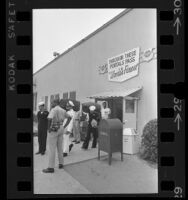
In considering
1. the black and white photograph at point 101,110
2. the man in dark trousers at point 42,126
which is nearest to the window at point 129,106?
the black and white photograph at point 101,110

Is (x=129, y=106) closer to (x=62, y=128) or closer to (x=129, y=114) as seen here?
(x=129, y=114)

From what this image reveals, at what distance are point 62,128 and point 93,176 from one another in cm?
66

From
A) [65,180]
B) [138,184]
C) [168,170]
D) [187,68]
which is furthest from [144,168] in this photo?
[187,68]

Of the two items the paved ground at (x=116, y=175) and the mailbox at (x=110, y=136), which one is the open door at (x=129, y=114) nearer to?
the mailbox at (x=110, y=136)

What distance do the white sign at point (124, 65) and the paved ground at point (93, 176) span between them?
93cm

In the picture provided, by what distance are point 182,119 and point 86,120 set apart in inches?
40.8

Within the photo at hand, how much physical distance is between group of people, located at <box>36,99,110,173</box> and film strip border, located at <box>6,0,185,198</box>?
1.19 ft

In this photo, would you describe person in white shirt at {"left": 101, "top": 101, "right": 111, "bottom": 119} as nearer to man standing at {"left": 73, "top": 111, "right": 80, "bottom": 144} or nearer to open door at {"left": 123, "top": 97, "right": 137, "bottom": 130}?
open door at {"left": 123, "top": 97, "right": 137, "bottom": 130}

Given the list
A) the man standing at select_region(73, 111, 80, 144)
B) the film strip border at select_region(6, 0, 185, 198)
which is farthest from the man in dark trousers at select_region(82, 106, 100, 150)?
the film strip border at select_region(6, 0, 185, 198)

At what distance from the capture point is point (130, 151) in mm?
2336

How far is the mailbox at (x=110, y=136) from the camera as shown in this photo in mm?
2194

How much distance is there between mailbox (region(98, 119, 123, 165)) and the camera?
2.19m

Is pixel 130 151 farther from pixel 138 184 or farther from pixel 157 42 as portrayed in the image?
pixel 157 42

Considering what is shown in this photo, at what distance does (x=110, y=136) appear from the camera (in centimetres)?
244
